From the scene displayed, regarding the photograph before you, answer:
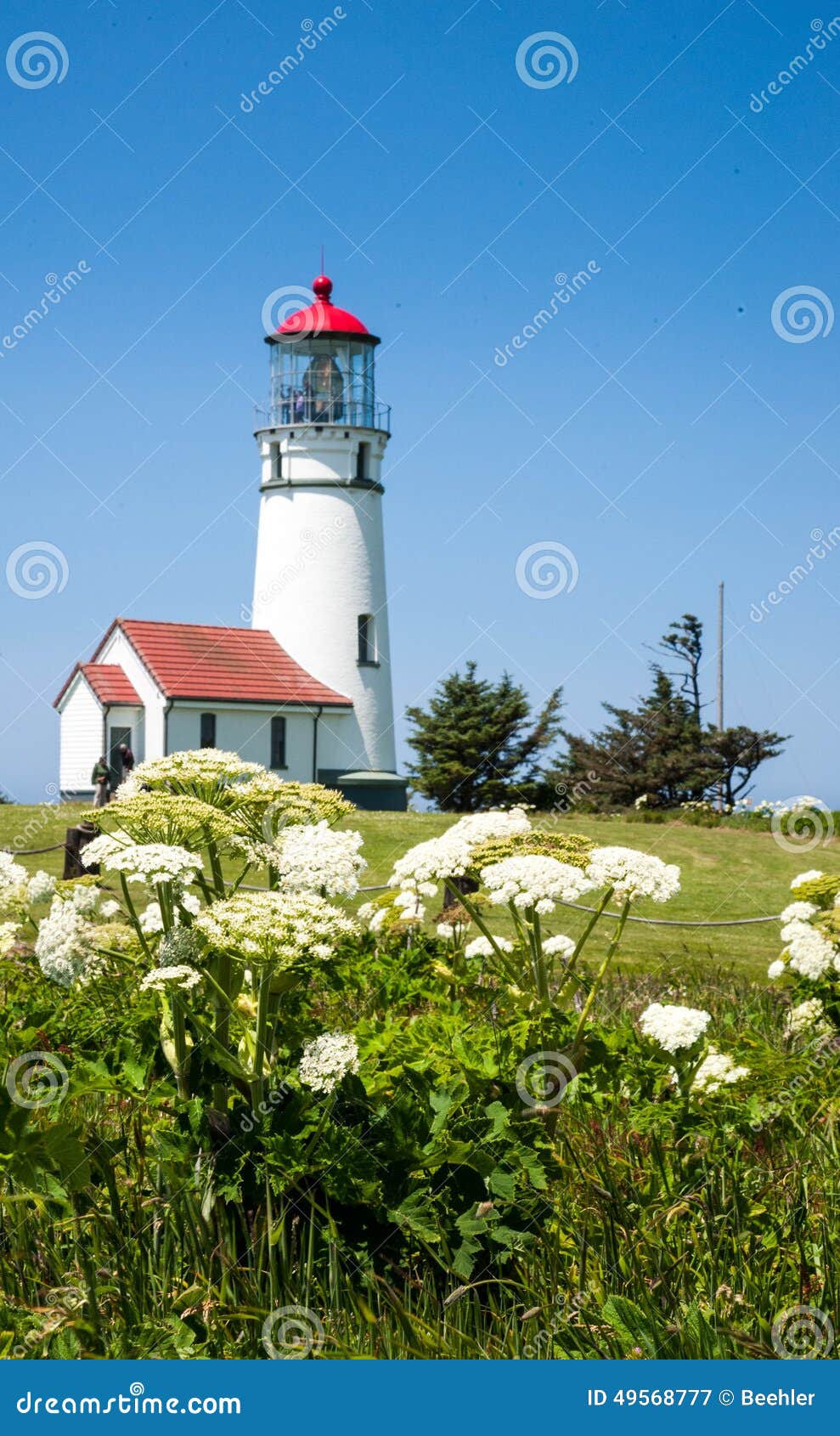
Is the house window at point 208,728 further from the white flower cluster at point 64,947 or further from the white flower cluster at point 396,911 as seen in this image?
the white flower cluster at point 64,947

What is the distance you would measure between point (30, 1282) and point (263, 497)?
120 ft

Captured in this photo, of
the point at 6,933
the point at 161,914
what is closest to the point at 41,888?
the point at 6,933

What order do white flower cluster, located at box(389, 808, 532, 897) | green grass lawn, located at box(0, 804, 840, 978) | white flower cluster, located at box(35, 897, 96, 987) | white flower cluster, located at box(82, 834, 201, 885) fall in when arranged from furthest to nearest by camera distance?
green grass lawn, located at box(0, 804, 840, 978)
white flower cluster, located at box(389, 808, 532, 897)
white flower cluster, located at box(35, 897, 96, 987)
white flower cluster, located at box(82, 834, 201, 885)

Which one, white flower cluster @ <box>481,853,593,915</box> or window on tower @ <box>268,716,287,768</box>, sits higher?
window on tower @ <box>268,716,287,768</box>

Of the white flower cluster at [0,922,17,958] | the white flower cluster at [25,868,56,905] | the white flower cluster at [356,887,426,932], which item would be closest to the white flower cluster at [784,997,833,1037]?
the white flower cluster at [356,887,426,932]

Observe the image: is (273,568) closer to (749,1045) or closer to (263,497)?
(263,497)

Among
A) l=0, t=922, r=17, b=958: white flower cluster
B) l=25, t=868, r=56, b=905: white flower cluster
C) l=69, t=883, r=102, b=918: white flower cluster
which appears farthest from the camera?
l=25, t=868, r=56, b=905: white flower cluster

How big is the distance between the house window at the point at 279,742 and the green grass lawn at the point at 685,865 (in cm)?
1033

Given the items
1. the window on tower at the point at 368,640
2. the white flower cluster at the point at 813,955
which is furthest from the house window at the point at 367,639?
the white flower cluster at the point at 813,955

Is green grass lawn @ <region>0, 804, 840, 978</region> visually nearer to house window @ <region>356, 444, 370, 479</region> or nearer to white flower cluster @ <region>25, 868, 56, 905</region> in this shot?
white flower cluster @ <region>25, 868, 56, 905</region>

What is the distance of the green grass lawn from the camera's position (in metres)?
11.8

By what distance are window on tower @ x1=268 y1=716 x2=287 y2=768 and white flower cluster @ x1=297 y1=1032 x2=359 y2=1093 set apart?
3491 cm

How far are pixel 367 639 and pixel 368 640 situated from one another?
0.07 m

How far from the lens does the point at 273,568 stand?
1542 inches
